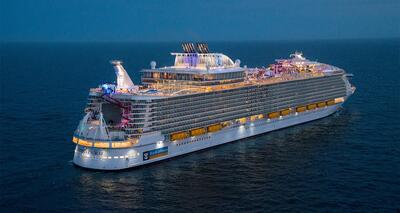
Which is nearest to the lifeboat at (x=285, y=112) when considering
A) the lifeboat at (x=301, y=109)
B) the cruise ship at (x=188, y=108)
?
the cruise ship at (x=188, y=108)

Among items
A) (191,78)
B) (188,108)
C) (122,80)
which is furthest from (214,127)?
(122,80)

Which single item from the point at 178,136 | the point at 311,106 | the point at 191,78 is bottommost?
the point at 178,136

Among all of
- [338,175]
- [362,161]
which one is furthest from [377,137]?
[338,175]

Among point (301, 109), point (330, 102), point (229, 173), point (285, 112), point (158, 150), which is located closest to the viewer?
point (229, 173)

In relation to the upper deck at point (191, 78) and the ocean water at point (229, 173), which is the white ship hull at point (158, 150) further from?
the upper deck at point (191, 78)

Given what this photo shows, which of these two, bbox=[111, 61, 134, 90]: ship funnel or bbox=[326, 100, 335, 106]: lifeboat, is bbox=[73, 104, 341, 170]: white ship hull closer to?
bbox=[111, 61, 134, 90]: ship funnel

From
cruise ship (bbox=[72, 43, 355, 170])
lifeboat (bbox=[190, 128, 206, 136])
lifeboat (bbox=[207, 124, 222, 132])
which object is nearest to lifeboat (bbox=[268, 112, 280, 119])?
cruise ship (bbox=[72, 43, 355, 170])

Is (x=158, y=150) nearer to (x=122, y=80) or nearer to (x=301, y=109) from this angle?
(x=122, y=80)
